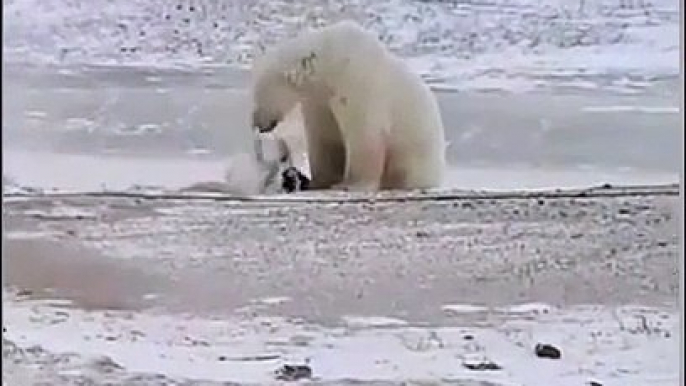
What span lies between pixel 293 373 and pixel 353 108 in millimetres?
308

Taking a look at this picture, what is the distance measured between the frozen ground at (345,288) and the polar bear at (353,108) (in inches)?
1.8

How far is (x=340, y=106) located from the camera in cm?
118

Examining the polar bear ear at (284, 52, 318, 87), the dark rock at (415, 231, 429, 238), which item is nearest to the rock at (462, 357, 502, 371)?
the dark rock at (415, 231, 429, 238)

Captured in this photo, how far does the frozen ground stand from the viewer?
1089mm

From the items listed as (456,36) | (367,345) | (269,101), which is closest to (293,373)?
(367,345)

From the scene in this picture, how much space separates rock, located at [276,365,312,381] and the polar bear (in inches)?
7.9

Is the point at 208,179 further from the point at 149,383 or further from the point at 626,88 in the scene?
the point at 626,88

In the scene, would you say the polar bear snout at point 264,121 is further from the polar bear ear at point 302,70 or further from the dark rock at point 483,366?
the dark rock at point 483,366

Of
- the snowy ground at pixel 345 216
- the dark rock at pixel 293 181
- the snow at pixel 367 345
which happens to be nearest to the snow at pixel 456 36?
the snowy ground at pixel 345 216

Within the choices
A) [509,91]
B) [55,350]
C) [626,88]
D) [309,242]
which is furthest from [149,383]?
[626,88]

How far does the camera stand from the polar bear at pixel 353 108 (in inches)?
45.3

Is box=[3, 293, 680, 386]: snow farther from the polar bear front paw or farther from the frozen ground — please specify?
the polar bear front paw

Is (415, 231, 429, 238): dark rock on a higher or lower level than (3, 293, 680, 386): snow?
higher

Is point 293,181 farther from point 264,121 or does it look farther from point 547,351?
point 547,351
